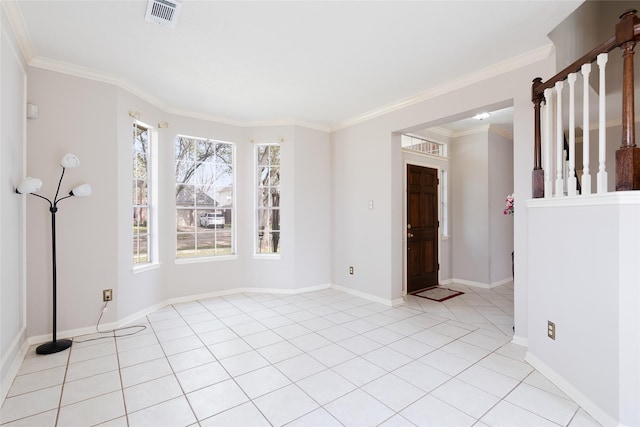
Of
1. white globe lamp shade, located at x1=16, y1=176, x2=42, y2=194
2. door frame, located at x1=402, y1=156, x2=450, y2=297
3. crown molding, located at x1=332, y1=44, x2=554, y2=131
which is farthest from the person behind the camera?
door frame, located at x1=402, y1=156, x2=450, y2=297

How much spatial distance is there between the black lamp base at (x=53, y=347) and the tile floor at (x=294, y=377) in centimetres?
6

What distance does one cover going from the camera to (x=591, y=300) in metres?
1.95

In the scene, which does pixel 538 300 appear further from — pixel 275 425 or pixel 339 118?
pixel 339 118

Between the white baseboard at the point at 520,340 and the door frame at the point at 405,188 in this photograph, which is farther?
the door frame at the point at 405,188

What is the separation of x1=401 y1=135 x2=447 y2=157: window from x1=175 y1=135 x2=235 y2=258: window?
2965 mm

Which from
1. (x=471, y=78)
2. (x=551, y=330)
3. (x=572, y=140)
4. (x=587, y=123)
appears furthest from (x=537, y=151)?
(x=551, y=330)

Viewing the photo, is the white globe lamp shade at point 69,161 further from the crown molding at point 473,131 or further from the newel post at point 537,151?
the crown molding at point 473,131

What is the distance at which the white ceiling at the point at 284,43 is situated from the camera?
222 centimetres

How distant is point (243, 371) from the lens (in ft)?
8.00

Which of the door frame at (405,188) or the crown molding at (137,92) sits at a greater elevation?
the crown molding at (137,92)

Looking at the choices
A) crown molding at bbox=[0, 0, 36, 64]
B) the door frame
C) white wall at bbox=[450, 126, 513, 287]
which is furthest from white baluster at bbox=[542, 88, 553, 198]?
crown molding at bbox=[0, 0, 36, 64]

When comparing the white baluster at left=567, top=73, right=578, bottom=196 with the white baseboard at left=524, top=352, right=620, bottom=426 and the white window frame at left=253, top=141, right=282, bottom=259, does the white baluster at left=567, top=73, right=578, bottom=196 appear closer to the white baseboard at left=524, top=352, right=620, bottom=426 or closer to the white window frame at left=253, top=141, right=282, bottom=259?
the white baseboard at left=524, top=352, right=620, bottom=426

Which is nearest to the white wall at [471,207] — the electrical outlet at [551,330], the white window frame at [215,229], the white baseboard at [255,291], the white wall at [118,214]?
the white baseboard at [255,291]

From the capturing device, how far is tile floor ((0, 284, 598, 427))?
6.19 ft
